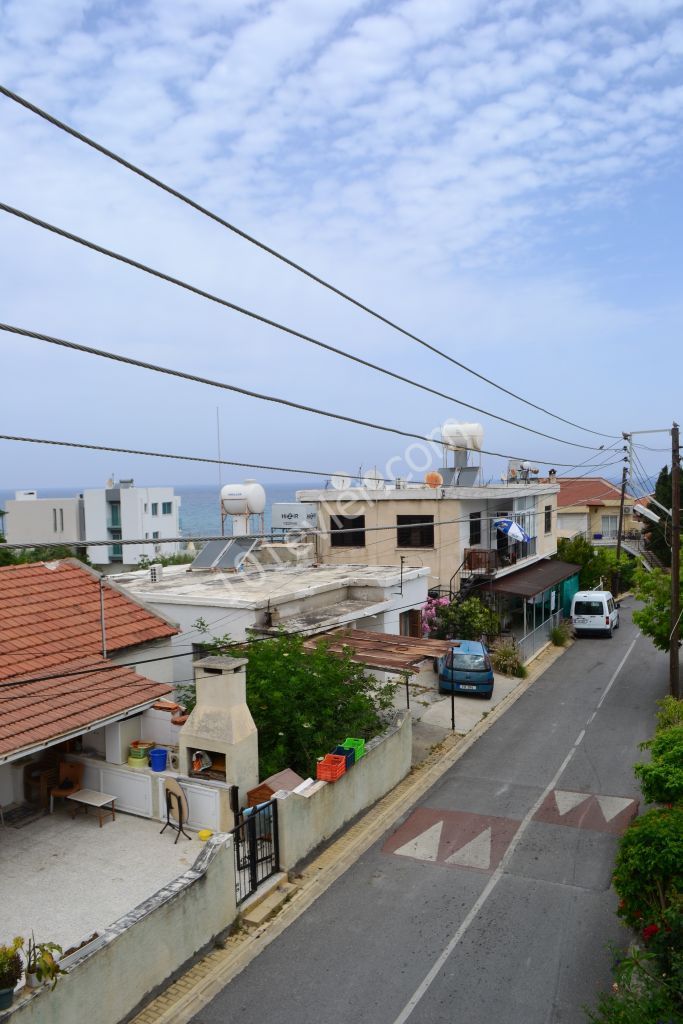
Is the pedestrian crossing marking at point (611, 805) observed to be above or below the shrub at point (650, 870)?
below

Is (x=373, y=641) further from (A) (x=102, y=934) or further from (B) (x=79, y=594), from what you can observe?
(A) (x=102, y=934)

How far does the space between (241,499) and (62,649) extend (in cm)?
1076

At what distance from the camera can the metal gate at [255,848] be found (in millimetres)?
10914

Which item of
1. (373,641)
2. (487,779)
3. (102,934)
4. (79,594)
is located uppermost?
(79,594)

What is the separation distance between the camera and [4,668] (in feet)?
41.4

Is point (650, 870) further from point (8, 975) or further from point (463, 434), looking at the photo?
point (463, 434)

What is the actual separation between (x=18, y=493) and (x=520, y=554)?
6759 centimetres

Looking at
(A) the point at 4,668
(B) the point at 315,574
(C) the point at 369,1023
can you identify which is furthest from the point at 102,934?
(B) the point at 315,574

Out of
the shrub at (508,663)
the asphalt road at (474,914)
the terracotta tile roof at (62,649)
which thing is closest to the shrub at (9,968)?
the asphalt road at (474,914)

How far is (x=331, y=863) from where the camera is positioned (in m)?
12.4

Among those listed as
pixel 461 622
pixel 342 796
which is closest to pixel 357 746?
pixel 342 796

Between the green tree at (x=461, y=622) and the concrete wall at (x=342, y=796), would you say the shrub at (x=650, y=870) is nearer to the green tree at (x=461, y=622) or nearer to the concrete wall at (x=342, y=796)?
the concrete wall at (x=342, y=796)

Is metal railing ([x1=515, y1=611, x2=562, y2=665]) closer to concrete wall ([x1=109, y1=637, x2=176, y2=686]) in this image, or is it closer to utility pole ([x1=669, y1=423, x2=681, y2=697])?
utility pole ([x1=669, y1=423, x2=681, y2=697])

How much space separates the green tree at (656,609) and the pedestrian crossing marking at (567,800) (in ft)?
25.4
